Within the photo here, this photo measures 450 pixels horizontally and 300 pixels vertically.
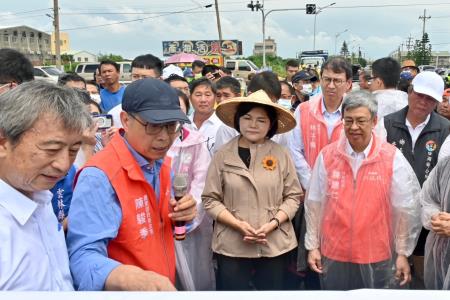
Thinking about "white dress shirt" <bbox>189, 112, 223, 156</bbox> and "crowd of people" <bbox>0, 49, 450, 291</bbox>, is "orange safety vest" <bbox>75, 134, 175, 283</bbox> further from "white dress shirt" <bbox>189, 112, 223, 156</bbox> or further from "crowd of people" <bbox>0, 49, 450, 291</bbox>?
"white dress shirt" <bbox>189, 112, 223, 156</bbox>

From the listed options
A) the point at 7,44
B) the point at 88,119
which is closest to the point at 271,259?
the point at 88,119

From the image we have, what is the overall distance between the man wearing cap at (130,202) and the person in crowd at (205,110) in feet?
5.66

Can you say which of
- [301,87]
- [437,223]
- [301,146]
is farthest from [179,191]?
[301,87]

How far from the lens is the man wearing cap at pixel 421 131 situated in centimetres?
296

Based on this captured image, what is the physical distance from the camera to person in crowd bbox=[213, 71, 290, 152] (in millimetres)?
3221

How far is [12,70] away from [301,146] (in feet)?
7.02

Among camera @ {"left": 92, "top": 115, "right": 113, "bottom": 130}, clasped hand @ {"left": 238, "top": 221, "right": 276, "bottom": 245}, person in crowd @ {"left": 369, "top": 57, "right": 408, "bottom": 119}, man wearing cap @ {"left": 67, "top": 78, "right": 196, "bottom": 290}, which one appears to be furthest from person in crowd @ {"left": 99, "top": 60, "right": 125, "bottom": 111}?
man wearing cap @ {"left": 67, "top": 78, "right": 196, "bottom": 290}

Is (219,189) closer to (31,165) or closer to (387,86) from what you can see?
(31,165)

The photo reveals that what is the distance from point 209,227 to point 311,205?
764mm

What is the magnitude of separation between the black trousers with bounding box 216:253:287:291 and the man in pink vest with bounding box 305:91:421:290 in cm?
32

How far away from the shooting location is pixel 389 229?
8.02ft

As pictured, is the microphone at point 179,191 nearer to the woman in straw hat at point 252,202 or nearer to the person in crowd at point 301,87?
the woman in straw hat at point 252,202

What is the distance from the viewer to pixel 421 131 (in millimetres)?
3049

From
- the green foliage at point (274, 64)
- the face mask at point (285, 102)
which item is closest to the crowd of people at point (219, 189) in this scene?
the face mask at point (285, 102)
